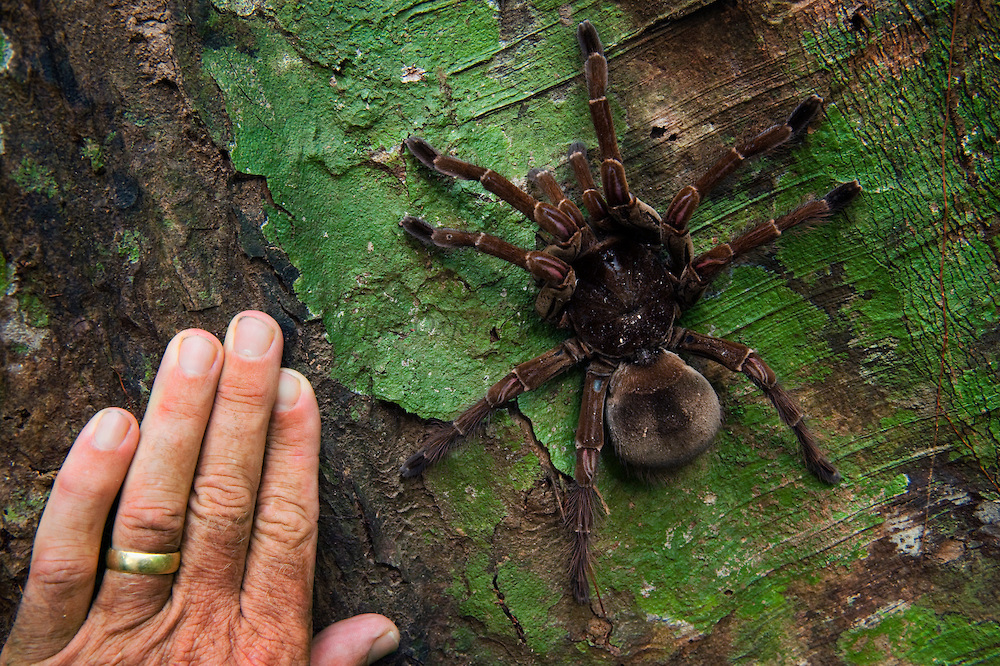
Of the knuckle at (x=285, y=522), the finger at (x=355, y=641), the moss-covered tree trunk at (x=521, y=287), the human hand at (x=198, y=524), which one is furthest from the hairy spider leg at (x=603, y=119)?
the finger at (x=355, y=641)

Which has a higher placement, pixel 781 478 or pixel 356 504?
pixel 356 504

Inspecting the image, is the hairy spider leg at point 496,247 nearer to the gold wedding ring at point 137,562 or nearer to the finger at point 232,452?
the finger at point 232,452

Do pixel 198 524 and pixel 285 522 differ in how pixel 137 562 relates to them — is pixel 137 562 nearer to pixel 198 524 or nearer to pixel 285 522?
pixel 198 524

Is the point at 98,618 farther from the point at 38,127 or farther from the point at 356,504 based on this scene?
the point at 38,127

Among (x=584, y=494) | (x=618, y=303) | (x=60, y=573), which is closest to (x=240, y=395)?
(x=60, y=573)

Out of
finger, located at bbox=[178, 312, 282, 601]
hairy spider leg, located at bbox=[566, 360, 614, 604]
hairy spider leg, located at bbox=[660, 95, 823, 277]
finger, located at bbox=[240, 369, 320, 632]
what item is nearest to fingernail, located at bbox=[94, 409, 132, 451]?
finger, located at bbox=[178, 312, 282, 601]

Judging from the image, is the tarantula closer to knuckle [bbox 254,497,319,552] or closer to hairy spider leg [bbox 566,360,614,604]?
hairy spider leg [bbox 566,360,614,604]

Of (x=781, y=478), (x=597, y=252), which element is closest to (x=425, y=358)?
(x=597, y=252)
